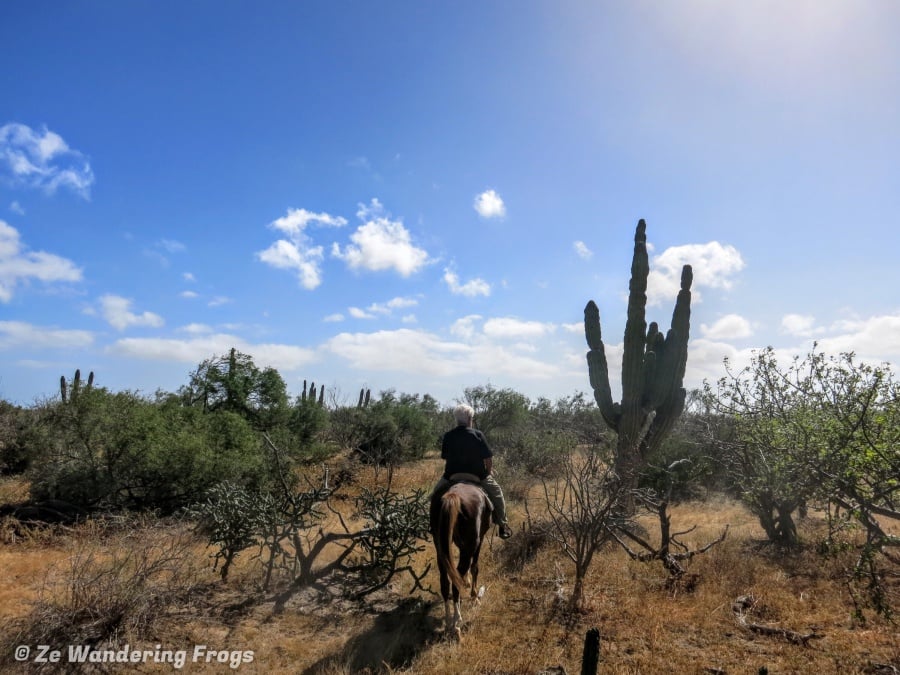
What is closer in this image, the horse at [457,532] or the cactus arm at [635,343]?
the horse at [457,532]

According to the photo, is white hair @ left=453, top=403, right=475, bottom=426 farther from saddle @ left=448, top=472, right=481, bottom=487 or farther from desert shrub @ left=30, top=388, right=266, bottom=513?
desert shrub @ left=30, top=388, right=266, bottom=513

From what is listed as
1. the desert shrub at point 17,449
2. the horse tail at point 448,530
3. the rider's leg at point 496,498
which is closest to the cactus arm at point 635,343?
the rider's leg at point 496,498

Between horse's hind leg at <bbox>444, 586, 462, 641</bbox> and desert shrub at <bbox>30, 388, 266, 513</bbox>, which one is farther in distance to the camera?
desert shrub at <bbox>30, 388, 266, 513</bbox>

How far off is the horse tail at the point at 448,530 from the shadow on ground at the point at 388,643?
634 millimetres

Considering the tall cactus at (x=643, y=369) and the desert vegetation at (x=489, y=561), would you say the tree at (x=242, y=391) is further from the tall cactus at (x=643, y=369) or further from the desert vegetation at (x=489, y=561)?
the tall cactus at (x=643, y=369)

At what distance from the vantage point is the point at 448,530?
4.93m

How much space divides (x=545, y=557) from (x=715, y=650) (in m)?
3.03

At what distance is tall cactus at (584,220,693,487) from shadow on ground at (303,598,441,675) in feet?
20.6

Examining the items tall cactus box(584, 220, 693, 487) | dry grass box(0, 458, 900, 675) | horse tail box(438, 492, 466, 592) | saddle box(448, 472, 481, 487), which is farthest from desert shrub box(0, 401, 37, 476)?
tall cactus box(584, 220, 693, 487)

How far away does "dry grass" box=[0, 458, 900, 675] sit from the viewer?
4.30 m

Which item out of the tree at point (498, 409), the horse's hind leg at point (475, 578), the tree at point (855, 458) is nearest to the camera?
the tree at point (855, 458)

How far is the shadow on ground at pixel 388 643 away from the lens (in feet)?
14.3

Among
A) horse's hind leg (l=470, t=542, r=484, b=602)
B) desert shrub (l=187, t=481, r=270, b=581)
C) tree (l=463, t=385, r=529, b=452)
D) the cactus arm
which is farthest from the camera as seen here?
tree (l=463, t=385, r=529, b=452)

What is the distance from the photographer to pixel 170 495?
414 inches
